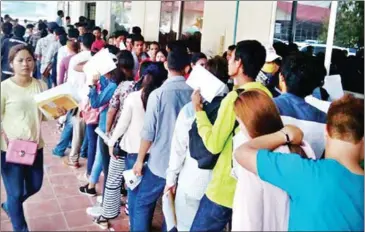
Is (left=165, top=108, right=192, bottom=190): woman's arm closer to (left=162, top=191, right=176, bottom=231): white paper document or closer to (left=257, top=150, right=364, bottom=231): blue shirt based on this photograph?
(left=162, top=191, right=176, bottom=231): white paper document

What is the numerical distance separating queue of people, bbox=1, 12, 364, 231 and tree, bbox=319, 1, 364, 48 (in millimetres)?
945

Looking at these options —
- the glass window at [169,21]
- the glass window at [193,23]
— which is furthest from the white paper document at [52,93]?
the glass window at [169,21]

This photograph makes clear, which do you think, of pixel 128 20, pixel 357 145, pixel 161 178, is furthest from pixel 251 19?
pixel 128 20

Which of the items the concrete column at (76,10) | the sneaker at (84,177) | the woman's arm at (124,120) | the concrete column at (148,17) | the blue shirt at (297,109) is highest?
the concrete column at (76,10)

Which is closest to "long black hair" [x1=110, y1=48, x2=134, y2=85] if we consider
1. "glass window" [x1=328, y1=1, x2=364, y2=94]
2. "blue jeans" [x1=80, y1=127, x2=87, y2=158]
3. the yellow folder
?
the yellow folder

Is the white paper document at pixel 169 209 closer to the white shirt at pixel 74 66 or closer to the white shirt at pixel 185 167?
the white shirt at pixel 185 167

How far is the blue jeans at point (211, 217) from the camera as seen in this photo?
5.30ft

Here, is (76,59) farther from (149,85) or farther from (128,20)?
(128,20)

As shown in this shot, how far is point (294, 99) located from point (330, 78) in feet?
2.76

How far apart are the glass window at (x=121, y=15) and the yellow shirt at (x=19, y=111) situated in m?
6.00

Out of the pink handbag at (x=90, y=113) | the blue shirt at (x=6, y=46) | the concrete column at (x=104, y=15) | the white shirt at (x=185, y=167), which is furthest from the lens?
the concrete column at (x=104, y=15)

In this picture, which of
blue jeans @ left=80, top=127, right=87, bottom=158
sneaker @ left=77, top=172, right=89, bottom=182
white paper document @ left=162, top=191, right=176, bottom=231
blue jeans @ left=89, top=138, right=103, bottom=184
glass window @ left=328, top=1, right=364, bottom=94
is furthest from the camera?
blue jeans @ left=80, top=127, right=87, bottom=158

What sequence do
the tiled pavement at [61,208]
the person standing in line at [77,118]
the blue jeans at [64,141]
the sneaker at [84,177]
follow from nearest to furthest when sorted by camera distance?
the tiled pavement at [61,208] → the sneaker at [84,177] → the person standing in line at [77,118] → the blue jeans at [64,141]

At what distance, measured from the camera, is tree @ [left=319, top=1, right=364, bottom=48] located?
3219 millimetres
